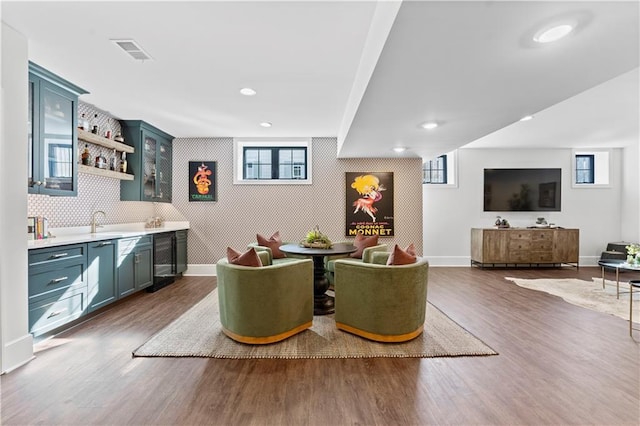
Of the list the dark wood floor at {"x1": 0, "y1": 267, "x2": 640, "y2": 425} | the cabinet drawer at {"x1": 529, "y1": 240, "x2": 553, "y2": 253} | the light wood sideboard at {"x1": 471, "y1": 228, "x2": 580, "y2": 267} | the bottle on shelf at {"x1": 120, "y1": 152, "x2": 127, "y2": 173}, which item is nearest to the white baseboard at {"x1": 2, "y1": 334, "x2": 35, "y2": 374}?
the dark wood floor at {"x1": 0, "y1": 267, "x2": 640, "y2": 425}

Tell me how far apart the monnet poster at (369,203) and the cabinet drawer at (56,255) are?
4156 mm

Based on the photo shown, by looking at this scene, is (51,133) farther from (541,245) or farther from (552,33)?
(541,245)

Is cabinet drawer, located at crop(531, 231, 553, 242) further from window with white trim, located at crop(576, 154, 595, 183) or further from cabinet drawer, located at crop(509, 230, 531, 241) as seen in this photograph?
window with white trim, located at crop(576, 154, 595, 183)

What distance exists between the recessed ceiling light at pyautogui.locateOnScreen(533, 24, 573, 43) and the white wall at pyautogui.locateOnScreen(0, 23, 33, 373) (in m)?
3.79

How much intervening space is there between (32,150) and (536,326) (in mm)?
5427

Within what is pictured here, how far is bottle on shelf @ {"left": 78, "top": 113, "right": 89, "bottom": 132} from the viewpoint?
4.13 m

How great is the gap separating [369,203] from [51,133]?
4769mm

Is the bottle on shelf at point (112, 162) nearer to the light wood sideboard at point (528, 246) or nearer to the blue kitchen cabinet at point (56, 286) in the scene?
the blue kitchen cabinet at point (56, 286)

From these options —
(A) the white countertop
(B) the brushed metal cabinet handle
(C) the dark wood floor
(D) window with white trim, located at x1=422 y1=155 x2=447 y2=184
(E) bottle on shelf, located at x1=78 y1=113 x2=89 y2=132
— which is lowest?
(C) the dark wood floor

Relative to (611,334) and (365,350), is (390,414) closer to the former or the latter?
(365,350)

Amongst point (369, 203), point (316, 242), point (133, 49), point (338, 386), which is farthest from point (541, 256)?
point (133, 49)

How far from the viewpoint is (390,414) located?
198 centimetres

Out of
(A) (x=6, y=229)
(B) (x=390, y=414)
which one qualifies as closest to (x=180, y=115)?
(A) (x=6, y=229)

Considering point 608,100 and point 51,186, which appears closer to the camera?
point 51,186
